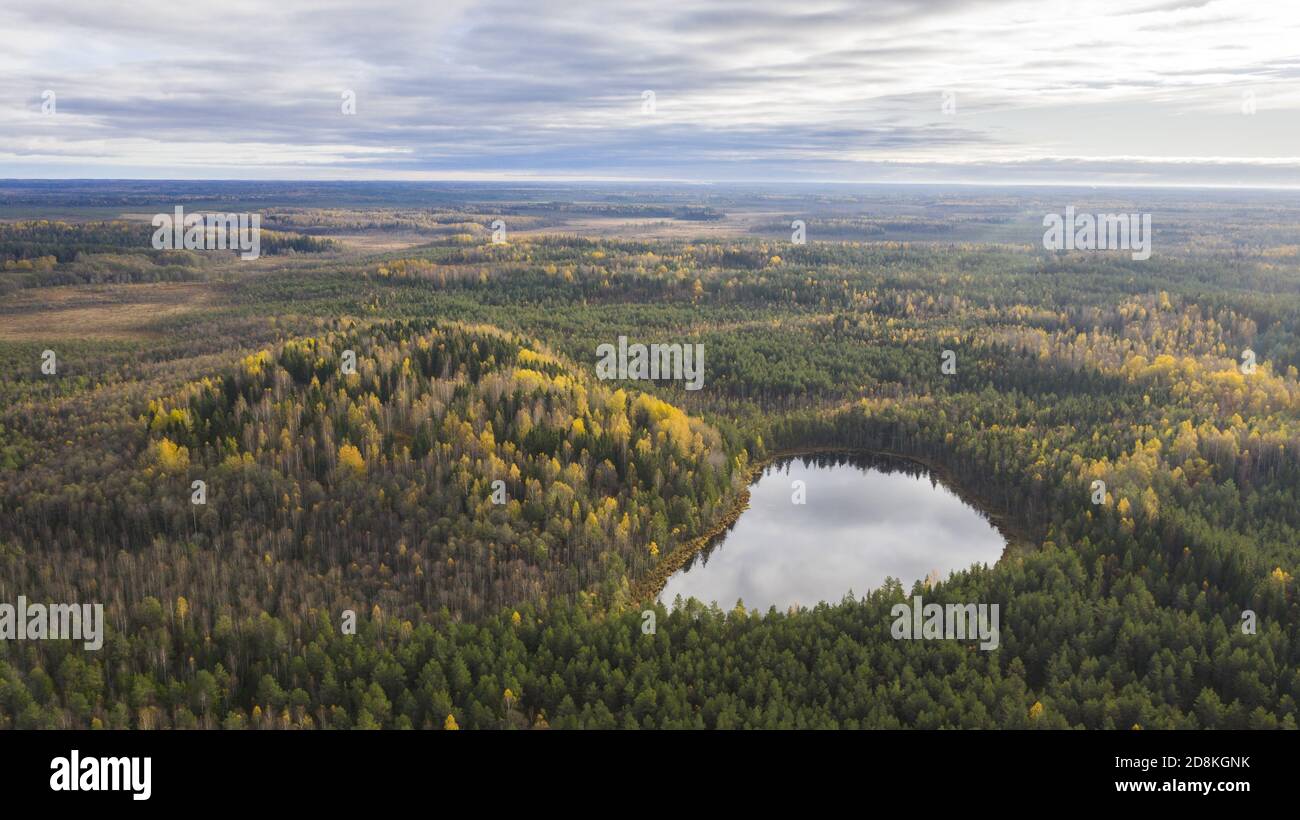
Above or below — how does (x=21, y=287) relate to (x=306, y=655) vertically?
above

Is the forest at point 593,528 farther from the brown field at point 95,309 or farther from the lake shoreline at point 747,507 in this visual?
the brown field at point 95,309

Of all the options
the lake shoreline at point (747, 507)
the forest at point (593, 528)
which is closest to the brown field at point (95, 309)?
the forest at point (593, 528)

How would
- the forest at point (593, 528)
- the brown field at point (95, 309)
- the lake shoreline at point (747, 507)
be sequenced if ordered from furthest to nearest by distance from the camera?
the brown field at point (95, 309) → the lake shoreline at point (747, 507) → the forest at point (593, 528)

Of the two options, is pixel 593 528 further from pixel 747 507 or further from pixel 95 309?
pixel 95 309

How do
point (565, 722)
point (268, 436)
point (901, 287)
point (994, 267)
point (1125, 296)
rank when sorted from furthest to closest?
point (994, 267)
point (901, 287)
point (1125, 296)
point (268, 436)
point (565, 722)

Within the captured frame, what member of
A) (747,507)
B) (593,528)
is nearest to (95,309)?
(747,507)

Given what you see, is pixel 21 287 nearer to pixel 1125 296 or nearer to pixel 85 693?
pixel 85 693

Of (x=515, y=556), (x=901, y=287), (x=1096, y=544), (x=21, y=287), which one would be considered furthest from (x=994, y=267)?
(x=21, y=287)

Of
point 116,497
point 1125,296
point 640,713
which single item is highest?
point 1125,296
